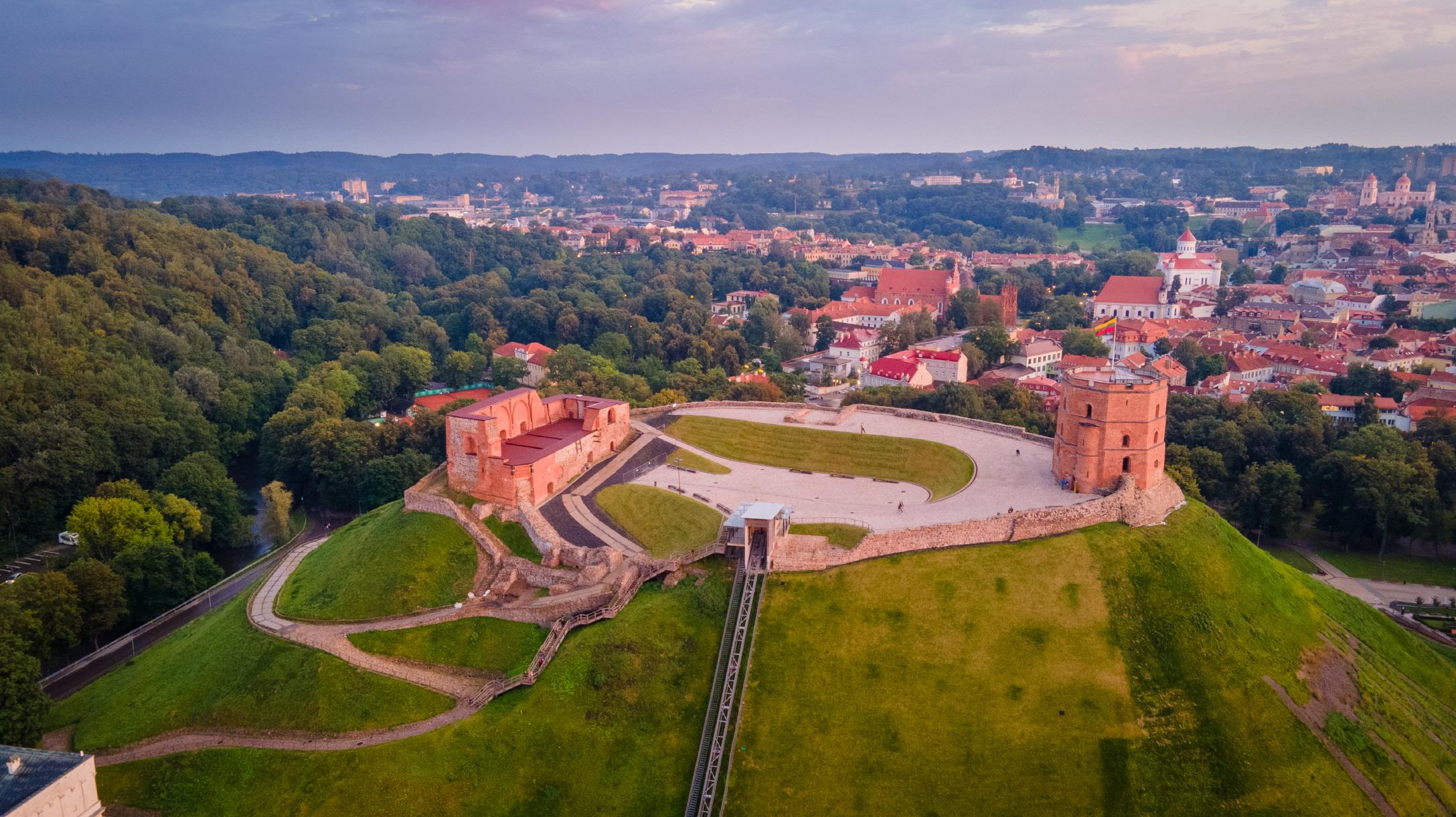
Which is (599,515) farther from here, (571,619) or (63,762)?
(63,762)

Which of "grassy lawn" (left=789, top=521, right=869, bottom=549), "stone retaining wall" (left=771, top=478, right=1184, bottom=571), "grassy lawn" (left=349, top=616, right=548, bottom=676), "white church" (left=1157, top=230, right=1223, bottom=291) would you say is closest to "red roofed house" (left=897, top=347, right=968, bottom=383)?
"stone retaining wall" (left=771, top=478, right=1184, bottom=571)

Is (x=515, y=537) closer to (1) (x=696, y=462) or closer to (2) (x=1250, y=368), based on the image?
(1) (x=696, y=462)

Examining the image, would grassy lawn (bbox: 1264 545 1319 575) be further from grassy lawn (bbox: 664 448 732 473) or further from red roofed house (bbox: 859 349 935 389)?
red roofed house (bbox: 859 349 935 389)

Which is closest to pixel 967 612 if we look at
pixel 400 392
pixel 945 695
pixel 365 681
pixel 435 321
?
pixel 945 695

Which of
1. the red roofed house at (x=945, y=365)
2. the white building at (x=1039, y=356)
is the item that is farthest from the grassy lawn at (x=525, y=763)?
the white building at (x=1039, y=356)

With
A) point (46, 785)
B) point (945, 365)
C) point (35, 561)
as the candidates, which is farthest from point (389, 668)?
point (945, 365)

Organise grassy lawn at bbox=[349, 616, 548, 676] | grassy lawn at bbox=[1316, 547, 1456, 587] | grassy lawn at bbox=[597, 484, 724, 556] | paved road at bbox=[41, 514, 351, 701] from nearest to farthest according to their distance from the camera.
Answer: grassy lawn at bbox=[349, 616, 548, 676] < grassy lawn at bbox=[597, 484, 724, 556] < paved road at bbox=[41, 514, 351, 701] < grassy lawn at bbox=[1316, 547, 1456, 587]
